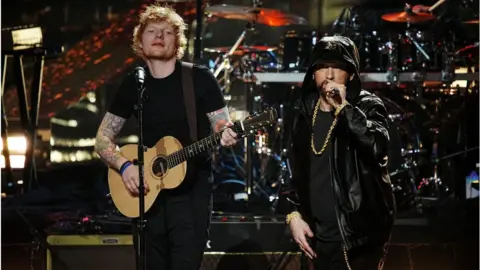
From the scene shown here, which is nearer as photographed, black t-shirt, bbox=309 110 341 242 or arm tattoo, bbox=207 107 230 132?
black t-shirt, bbox=309 110 341 242

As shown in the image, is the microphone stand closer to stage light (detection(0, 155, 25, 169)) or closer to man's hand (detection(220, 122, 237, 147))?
man's hand (detection(220, 122, 237, 147))

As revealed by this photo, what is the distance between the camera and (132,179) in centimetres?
411

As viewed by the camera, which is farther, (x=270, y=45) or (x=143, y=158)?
(x=270, y=45)

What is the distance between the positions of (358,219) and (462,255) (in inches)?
108

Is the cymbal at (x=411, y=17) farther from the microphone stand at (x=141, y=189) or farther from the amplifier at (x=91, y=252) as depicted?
the microphone stand at (x=141, y=189)

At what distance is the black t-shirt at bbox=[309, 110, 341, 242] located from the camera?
3.38 metres

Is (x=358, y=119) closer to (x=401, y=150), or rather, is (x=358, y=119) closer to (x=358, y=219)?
(x=358, y=219)

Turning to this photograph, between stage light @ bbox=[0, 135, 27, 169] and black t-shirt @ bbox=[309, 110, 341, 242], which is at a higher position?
black t-shirt @ bbox=[309, 110, 341, 242]

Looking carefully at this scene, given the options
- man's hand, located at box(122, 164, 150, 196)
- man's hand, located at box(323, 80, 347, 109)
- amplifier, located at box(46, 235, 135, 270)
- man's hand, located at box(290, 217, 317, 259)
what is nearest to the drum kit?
amplifier, located at box(46, 235, 135, 270)

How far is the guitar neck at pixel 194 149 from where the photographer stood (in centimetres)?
400

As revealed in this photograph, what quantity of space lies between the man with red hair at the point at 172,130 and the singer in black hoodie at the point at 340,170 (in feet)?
2.28

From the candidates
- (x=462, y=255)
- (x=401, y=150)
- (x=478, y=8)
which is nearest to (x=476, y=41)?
(x=478, y=8)

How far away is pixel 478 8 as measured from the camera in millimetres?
8406

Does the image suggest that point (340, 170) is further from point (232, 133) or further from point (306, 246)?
point (232, 133)
